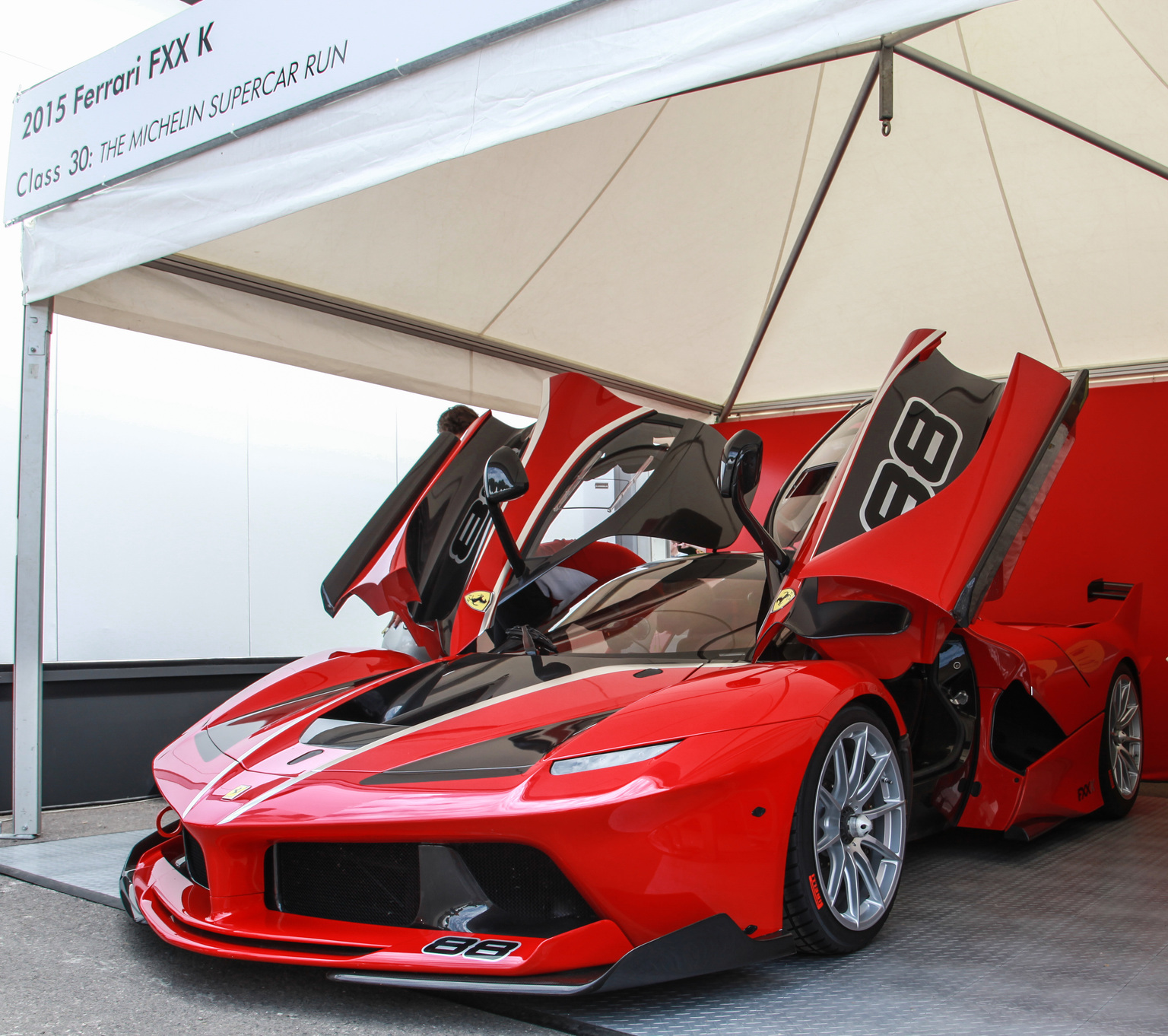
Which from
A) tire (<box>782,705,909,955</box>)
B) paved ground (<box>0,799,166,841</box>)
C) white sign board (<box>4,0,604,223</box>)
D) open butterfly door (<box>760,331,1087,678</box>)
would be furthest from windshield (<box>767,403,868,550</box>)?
paved ground (<box>0,799,166,841</box>)

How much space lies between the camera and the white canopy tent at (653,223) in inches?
115

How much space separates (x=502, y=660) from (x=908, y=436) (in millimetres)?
1314

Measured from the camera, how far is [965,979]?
222 centimetres

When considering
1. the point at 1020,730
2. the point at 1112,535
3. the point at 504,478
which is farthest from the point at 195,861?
the point at 1112,535

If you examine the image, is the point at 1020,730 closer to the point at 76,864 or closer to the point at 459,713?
the point at 459,713

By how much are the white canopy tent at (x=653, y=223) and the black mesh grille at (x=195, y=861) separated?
1.83 meters

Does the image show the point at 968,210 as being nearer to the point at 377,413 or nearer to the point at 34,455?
the point at 377,413

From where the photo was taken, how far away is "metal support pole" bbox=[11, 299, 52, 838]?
385 cm

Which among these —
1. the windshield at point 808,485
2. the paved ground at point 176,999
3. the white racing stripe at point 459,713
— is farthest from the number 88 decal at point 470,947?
the windshield at point 808,485

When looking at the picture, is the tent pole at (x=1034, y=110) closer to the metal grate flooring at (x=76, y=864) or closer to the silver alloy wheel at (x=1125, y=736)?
the silver alloy wheel at (x=1125, y=736)

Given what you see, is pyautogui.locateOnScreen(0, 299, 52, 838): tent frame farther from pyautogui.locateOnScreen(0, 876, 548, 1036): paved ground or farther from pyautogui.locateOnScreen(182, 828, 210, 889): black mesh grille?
pyautogui.locateOnScreen(182, 828, 210, 889): black mesh grille

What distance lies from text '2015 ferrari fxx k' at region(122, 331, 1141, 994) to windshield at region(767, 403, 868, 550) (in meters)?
0.01

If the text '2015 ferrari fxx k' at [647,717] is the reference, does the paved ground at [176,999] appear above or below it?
below

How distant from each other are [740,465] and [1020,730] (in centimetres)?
163
